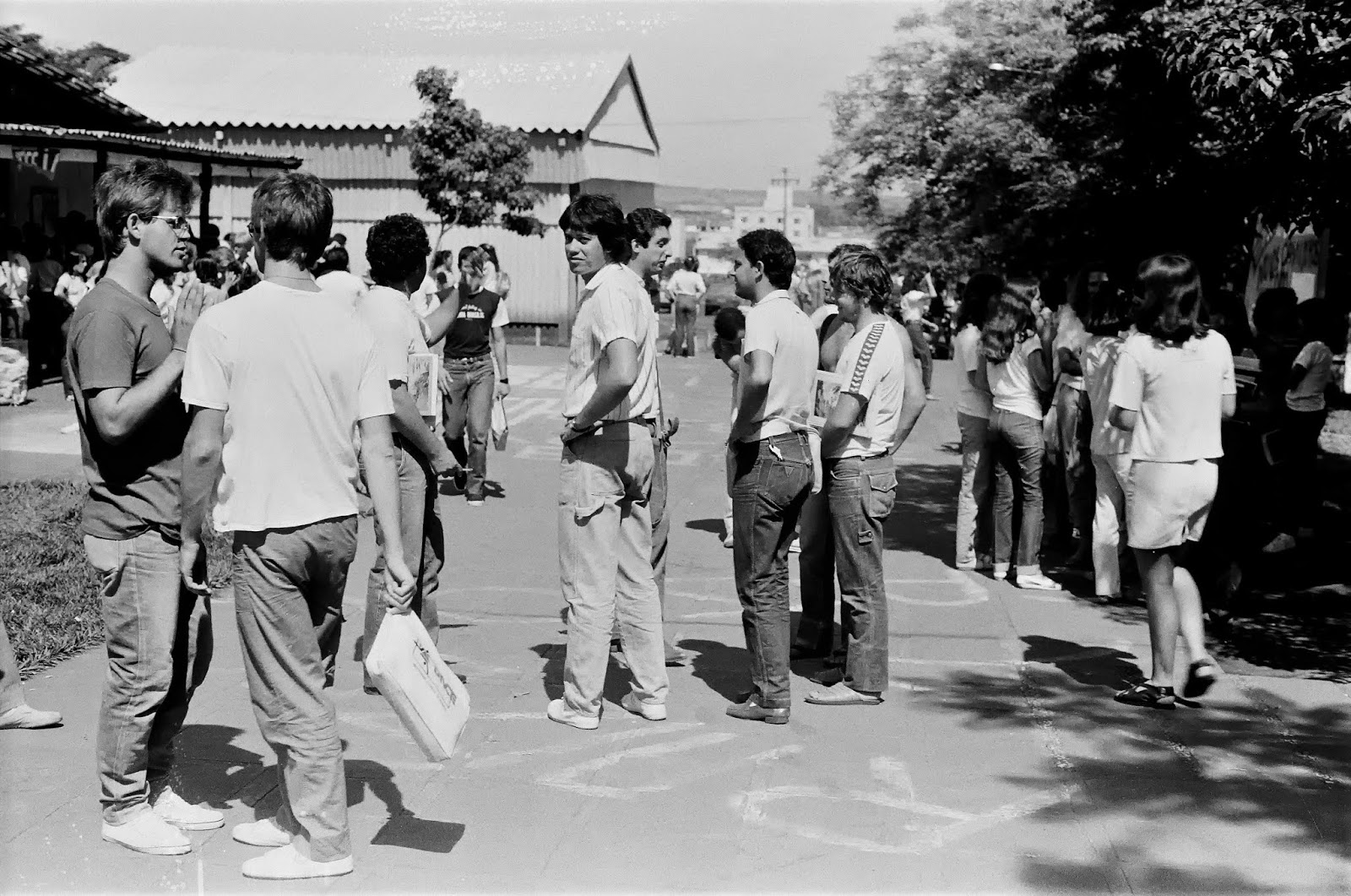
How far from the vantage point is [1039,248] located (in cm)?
1861

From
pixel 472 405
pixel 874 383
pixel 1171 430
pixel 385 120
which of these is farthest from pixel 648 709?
pixel 385 120

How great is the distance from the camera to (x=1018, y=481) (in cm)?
866

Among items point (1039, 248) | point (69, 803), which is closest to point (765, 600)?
point (69, 803)

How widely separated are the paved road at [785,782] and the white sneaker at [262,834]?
1.7 inches

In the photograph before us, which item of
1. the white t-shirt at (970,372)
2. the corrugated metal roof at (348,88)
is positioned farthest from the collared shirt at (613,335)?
the corrugated metal roof at (348,88)

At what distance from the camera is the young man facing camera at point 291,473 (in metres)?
3.88

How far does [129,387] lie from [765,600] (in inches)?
105

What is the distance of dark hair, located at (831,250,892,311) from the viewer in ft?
20.2

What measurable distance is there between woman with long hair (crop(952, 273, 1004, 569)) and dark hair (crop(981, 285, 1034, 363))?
136mm

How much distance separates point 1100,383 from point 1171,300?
245cm

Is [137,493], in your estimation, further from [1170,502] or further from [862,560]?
[1170,502]

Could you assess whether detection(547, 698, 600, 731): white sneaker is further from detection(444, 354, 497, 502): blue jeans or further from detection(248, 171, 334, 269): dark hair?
detection(444, 354, 497, 502): blue jeans

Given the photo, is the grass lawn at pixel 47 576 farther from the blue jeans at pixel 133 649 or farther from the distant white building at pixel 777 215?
the distant white building at pixel 777 215

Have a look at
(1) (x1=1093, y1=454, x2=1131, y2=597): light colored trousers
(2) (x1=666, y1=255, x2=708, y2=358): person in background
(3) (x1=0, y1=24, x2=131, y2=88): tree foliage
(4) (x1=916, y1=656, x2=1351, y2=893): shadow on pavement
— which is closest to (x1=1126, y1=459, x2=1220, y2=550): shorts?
(1) (x1=1093, y1=454, x2=1131, y2=597): light colored trousers
